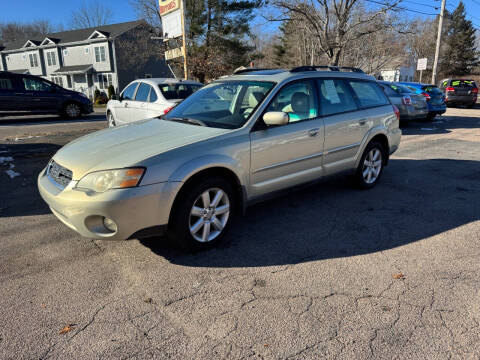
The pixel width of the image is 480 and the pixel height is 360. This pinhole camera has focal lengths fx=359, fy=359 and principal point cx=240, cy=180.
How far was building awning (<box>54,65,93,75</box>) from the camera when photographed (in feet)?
127

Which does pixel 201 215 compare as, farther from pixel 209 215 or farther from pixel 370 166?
pixel 370 166

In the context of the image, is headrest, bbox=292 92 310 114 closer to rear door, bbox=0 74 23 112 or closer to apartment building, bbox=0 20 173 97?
rear door, bbox=0 74 23 112

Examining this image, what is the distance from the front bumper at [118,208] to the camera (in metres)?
2.88

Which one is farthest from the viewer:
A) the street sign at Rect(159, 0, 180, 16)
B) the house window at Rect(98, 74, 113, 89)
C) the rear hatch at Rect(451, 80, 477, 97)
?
the house window at Rect(98, 74, 113, 89)

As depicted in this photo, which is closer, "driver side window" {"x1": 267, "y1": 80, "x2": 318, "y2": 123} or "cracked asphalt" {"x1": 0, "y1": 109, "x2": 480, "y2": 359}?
"cracked asphalt" {"x1": 0, "y1": 109, "x2": 480, "y2": 359}

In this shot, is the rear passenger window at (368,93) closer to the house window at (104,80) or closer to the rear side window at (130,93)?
the rear side window at (130,93)

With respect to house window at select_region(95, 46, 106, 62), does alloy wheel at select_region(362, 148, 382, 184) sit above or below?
below

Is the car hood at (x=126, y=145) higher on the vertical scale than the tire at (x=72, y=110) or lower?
higher

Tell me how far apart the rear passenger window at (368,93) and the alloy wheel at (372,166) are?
2.35 ft

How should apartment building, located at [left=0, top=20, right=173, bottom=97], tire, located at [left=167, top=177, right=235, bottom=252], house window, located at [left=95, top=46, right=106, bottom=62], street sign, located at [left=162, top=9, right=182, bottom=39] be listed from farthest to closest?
1. house window, located at [left=95, top=46, right=106, bottom=62]
2. apartment building, located at [left=0, top=20, right=173, bottom=97]
3. street sign, located at [left=162, top=9, right=182, bottom=39]
4. tire, located at [left=167, top=177, right=235, bottom=252]

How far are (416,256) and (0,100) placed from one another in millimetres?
15029

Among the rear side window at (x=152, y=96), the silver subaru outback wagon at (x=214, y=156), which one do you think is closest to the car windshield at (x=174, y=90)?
the rear side window at (x=152, y=96)

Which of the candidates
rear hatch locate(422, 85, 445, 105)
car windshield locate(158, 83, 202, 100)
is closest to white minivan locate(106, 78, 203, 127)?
car windshield locate(158, 83, 202, 100)

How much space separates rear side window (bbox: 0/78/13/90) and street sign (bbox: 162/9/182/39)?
6229 millimetres
